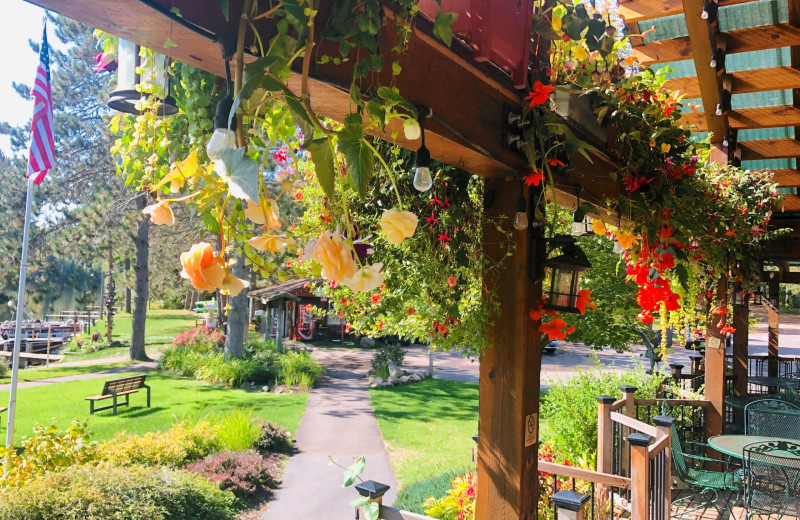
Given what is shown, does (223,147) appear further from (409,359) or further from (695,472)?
(409,359)

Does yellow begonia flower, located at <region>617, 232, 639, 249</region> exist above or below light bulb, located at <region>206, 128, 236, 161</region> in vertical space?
above

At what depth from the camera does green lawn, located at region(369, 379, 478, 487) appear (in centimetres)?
759

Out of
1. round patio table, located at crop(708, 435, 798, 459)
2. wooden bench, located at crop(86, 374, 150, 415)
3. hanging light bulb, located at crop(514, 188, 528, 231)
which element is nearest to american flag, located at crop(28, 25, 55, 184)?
wooden bench, located at crop(86, 374, 150, 415)

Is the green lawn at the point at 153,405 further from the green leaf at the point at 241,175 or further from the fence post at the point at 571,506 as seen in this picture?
the green leaf at the point at 241,175

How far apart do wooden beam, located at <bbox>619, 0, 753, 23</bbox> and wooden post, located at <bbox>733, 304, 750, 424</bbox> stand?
3.81 meters

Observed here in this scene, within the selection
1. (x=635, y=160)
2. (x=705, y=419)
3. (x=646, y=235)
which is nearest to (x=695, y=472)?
(x=705, y=419)

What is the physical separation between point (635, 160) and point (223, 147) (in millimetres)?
2597

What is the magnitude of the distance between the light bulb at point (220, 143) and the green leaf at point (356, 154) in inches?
9.4

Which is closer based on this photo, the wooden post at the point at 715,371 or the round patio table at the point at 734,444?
the round patio table at the point at 734,444

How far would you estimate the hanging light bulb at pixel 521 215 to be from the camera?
2006 millimetres

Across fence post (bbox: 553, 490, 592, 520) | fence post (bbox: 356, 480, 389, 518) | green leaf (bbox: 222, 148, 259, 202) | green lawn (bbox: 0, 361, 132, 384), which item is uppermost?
green leaf (bbox: 222, 148, 259, 202)

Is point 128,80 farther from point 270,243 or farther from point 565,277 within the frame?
point 565,277

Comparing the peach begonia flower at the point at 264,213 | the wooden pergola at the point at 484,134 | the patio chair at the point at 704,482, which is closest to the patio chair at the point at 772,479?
the patio chair at the point at 704,482

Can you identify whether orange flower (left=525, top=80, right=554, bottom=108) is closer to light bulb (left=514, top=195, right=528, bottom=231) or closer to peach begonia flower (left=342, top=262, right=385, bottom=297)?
light bulb (left=514, top=195, right=528, bottom=231)
